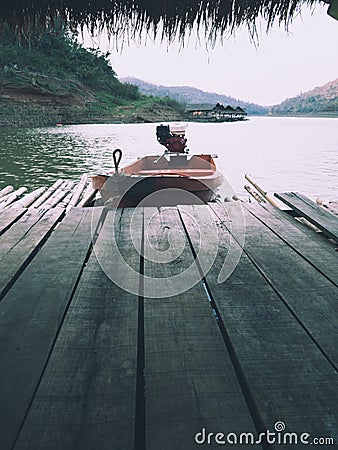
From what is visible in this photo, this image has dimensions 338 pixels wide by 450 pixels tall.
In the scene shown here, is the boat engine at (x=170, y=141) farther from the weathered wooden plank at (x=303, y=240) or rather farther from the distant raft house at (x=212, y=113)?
the distant raft house at (x=212, y=113)

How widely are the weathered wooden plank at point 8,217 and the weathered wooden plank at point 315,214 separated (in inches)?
74.2

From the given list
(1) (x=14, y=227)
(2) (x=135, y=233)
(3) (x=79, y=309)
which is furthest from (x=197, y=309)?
(1) (x=14, y=227)

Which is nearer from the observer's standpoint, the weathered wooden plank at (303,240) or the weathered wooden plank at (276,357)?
the weathered wooden plank at (276,357)

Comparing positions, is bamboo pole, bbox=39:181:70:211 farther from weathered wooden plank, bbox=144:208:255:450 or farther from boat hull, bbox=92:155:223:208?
weathered wooden plank, bbox=144:208:255:450

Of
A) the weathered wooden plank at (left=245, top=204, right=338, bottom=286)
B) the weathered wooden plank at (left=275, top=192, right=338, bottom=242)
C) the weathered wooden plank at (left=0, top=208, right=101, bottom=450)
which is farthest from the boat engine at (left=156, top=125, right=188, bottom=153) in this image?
the weathered wooden plank at (left=0, top=208, right=101, bottom=450)

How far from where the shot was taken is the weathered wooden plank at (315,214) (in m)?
2.08

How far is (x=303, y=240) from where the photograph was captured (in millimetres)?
2010

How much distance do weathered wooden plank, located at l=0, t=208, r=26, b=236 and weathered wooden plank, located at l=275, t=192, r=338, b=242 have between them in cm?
188

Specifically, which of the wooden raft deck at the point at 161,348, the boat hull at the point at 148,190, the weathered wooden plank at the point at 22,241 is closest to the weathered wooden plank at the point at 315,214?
the wooden raft deck at the point at 161,348

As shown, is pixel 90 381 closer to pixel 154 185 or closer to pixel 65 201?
pixel 154 185

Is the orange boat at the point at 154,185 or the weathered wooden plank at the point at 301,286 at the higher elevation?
the weathered wooden plank at the point at 301,286

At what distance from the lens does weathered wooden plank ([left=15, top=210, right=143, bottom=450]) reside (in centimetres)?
73

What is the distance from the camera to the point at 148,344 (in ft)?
3.37

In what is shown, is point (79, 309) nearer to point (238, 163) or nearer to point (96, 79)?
point (238, 163)
